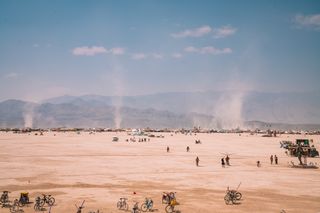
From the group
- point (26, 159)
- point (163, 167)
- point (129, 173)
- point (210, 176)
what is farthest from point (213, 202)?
point (26, 159)

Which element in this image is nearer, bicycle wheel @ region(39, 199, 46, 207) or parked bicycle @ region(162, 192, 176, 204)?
bicycle wheel @ region(39, 199, 46, 207)

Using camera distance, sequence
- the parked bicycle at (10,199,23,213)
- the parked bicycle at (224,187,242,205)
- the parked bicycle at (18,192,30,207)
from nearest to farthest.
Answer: the parked bicycle at (10,199,23,213)
the parked bicycle at (18,192,30,207)
the parked bicycle at (224,187,242,205)

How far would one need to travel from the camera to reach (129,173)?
37.8 m

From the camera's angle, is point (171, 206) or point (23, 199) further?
point (23, 199)

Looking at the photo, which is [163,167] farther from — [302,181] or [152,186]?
[302,181]

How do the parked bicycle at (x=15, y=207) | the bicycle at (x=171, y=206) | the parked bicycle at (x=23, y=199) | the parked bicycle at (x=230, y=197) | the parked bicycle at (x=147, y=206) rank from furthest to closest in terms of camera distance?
the parked bicycle at (x=230, y=197), the parked bicycle at (x=23, y=199), the parked bicycle at (x=147, y=206), the bicycle at (x=171, y=206), the parked bicycle at (x=15, y=207)

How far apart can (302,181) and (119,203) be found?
2012cm

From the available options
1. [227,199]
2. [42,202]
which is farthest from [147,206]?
[42,202]

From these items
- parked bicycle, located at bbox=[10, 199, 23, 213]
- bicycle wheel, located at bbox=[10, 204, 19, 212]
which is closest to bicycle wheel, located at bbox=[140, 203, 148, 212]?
parked bicycle, located at bbox=[10, 199, 23, 213]

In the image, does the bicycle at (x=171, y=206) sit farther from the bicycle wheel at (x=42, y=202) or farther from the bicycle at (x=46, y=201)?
the bicycle wheel at (x=42, y=202)

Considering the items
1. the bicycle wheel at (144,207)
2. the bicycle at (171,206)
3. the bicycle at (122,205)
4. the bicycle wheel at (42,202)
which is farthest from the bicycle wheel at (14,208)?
the bicycle at (171,206)

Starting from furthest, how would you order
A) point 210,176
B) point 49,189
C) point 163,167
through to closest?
point 163,167
point 210,176
point 49,189

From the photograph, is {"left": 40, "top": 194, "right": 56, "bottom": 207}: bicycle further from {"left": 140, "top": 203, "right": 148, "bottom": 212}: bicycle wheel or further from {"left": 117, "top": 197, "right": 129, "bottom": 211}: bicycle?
{"left": 140, "top": 203, "right": 148, "bottom": 212}: bicycle wheel

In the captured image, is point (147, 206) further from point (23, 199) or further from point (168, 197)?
point (23, 199)
